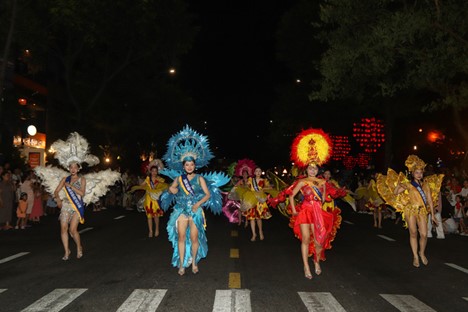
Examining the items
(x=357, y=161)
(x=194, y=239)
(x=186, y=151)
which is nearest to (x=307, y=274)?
(x=194, y=239)

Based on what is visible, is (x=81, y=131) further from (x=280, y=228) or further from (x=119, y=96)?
(x=280, y=228)

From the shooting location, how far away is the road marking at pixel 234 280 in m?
8.30

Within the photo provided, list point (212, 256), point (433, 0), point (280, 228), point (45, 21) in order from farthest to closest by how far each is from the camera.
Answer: point (45, 21), point (280, 228), point (433, 0), point (212, 256)

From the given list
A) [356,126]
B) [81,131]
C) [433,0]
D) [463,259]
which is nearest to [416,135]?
[356,126]

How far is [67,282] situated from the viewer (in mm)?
8414

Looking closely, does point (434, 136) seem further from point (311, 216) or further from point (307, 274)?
point (307, 274)

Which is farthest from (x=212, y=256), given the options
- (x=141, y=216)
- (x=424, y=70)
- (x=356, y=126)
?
(x=356, y=126)

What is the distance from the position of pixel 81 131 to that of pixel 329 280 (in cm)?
2387

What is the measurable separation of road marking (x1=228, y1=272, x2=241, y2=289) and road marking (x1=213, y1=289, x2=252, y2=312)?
368 millimetres

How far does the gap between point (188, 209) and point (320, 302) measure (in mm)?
2940

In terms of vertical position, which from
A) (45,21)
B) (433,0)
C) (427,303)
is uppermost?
(45,21)

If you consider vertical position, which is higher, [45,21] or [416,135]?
[45,21]

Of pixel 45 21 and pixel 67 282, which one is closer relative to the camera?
pixel 67 282

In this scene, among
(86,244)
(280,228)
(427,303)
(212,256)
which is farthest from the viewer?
(280,228)
